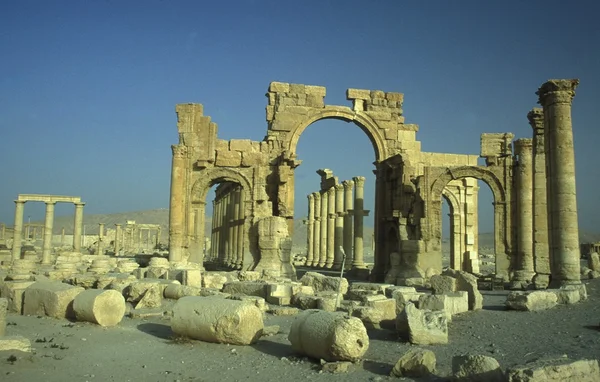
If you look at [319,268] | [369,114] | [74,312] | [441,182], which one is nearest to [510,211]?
[441,182]

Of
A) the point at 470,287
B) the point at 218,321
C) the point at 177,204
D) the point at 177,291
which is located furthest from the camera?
the point at 177,204

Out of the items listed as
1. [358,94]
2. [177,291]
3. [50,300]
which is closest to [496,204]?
[358,94]

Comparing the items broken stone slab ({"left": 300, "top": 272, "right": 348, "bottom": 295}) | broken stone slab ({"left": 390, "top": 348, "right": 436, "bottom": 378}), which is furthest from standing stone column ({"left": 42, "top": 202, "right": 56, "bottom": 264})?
broken stone slab ({"left": 390, "top": 348, "right": 436, "bottom": 378})

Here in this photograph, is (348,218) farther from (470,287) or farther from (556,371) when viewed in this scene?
(556,371)

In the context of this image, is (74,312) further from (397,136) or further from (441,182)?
(397,136)

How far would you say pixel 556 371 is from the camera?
5113 millimetres

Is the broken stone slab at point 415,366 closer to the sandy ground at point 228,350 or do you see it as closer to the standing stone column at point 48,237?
the sandy ground at point 228,350

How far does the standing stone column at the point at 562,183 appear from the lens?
15.0 meters

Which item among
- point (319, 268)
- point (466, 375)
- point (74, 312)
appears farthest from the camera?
point (319, 268)

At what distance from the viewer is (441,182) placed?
2166 cm

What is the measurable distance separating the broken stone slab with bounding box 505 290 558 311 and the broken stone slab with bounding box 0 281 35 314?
33.5 feet

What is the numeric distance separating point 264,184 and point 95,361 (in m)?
15.4

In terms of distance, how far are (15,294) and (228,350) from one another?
6.06 meters

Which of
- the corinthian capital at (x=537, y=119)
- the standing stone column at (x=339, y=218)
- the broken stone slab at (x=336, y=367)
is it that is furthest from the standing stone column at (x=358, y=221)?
the broken stone slab at (x=336, y=367)
